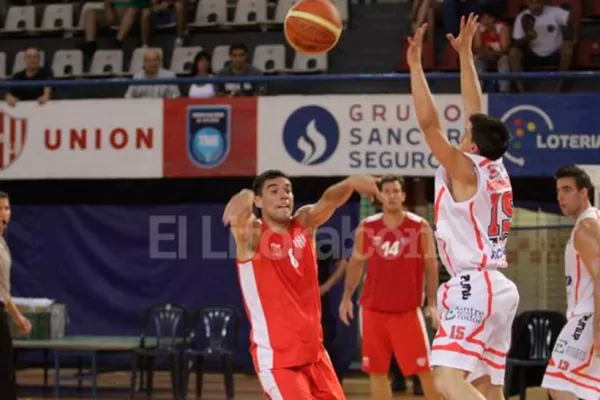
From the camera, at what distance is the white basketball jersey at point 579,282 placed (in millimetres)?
7852

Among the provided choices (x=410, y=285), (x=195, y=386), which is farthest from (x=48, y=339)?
(x=410, y=285)

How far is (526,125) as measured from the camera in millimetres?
12281

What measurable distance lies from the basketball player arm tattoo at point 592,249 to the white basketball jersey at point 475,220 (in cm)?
105

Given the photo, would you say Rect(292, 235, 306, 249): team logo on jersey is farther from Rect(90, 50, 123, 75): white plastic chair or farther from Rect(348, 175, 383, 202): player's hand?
Rect(90, 50, 123, 75): white plastic chair

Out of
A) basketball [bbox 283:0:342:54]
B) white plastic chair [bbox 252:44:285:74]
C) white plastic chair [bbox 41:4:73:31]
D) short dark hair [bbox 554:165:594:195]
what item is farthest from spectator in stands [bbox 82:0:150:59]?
short dark hair [bbox 554:165:594:195]

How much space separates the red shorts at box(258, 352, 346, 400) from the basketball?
3.23m

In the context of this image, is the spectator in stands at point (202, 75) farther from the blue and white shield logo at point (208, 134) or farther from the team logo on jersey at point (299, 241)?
the team logo on jersey at point (299, 241)

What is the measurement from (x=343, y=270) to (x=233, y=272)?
3.18m

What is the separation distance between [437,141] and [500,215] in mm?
606

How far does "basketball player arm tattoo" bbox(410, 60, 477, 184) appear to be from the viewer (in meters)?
6.54

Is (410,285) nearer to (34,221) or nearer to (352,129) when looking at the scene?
(352,129)

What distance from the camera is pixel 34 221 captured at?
15148 millimetres

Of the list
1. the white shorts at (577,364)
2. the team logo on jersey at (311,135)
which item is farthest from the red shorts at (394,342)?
the team logo on jersey at (311,135)

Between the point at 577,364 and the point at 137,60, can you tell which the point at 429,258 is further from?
the point at 137,60
